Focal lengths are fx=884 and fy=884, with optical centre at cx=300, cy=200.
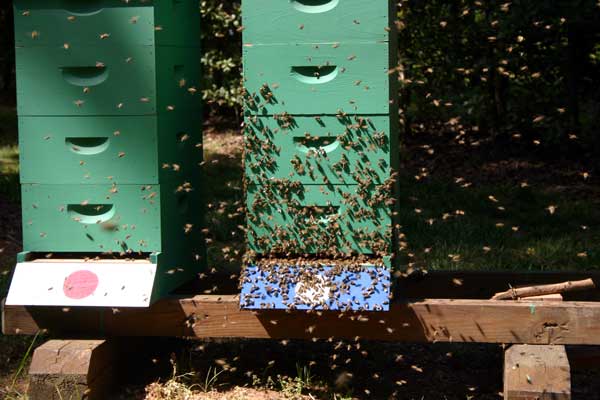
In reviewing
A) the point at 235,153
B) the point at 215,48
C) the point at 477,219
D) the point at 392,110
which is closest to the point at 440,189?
the point at 477,219

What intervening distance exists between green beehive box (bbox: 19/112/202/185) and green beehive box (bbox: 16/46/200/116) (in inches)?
1.7

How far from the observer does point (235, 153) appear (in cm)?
891

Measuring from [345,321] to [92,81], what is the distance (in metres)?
1.34

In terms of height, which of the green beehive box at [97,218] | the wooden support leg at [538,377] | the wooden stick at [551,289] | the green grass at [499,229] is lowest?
the green grass at [499,229]

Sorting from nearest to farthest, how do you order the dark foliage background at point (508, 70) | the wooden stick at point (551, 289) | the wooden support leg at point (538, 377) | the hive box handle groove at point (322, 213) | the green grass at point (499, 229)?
the wooden support leg at point (538, 377), the hive box handle groove at point (322, 213), the wooden stick at point (551, 289), the green grass at point (499, 229), the dark foliage background at point (508, 70)

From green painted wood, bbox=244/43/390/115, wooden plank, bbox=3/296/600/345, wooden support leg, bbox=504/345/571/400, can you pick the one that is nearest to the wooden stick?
wooden plank, bbox=3/296/600/345

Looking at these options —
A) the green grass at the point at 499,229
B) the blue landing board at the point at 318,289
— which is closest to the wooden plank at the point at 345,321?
the blue landing board at the point at 318,289

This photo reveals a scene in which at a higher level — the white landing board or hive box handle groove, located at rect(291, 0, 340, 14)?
hive box handle groove, located at rect(291, 0, 340, 14)

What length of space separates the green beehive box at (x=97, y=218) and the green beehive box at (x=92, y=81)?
30 cm

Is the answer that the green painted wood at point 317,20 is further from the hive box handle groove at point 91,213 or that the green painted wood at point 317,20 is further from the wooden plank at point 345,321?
the wooden plank at point 345,321

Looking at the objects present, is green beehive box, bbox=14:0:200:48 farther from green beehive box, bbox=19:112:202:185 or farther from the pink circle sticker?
the pink circle sticker

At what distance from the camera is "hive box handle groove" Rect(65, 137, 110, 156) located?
3.41m

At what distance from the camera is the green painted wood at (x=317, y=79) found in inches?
127

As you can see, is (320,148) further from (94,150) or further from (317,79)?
(94,150)
